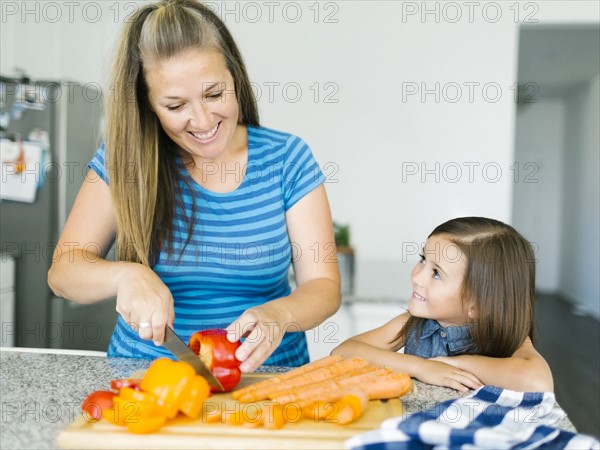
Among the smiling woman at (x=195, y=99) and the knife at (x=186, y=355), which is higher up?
the smiling woman at (x=195, y=99)

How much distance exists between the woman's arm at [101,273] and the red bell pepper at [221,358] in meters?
0.08

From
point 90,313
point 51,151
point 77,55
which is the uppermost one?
point 77,55

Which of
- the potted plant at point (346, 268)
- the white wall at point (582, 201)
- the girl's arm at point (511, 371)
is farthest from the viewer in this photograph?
the white wall at point (582, 201)

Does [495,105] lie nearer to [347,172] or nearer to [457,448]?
[347,172]

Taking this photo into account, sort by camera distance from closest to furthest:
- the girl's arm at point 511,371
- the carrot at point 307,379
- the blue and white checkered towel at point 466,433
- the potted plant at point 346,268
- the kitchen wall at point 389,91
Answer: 1. the blue and white checkered towel at point 466,433
2. the carrot at point 307,379
3. the girl's arm at point 511,371
4. the potted plant at point 346,268
5. the kitchen wall at point 389,91

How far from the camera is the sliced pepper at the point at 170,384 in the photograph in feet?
3.36

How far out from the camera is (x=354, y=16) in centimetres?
417

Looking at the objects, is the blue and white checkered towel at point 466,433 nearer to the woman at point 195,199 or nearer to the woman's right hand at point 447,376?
the woman's right hand at point 447,376

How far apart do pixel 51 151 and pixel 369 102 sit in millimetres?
1833

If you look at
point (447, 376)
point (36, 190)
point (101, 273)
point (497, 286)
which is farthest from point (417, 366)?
point (36, 190)

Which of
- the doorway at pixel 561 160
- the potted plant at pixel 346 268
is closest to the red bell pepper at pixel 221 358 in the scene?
the potted plant at pixel 346 268

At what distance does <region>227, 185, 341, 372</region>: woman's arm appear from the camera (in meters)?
1.37

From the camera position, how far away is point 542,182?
11.2m

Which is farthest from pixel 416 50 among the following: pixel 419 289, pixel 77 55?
pixel 419 289
